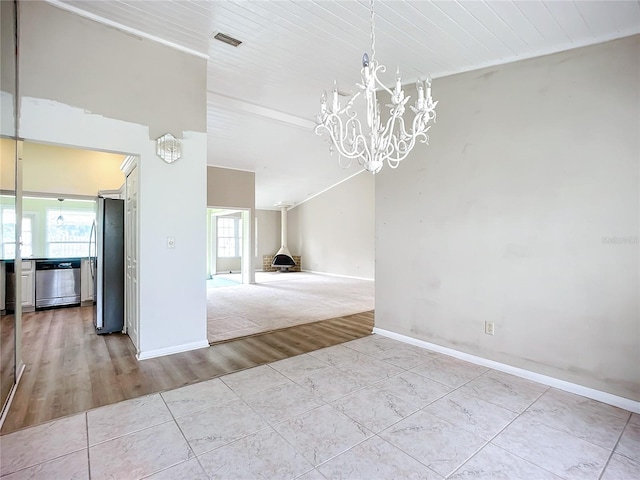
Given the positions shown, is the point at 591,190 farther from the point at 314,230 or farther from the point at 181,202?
the point at 314,230

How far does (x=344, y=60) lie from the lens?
11.5 ft

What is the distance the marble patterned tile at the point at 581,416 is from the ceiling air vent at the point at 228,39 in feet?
13.1

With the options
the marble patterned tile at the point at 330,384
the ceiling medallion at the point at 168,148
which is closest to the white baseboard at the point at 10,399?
the marble patterned tile at the point at 330,384

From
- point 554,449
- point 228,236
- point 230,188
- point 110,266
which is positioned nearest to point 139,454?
point 554,449

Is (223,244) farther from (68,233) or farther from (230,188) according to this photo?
(68,233)

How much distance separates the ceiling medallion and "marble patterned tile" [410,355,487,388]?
123 inches

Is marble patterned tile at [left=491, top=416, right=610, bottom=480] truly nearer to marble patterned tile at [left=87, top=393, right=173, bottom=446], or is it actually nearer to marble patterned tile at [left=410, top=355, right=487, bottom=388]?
marble patterned tile at [left=410, top=355, right=487, bottom=388]

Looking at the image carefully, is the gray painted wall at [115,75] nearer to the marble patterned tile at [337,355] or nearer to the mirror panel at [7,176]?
the mirror panel at [7,176]

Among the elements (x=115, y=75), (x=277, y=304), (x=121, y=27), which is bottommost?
(x=277, y=304)

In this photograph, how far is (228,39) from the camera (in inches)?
126

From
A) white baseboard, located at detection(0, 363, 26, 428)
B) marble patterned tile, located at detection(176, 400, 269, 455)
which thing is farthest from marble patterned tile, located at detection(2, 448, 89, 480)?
white baseboard, located at detection(0, 363, 26, 428)

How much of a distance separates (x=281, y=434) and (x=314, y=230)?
963 cm

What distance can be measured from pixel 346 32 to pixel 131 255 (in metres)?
3.19

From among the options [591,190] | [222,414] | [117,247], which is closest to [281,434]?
[222,414]
